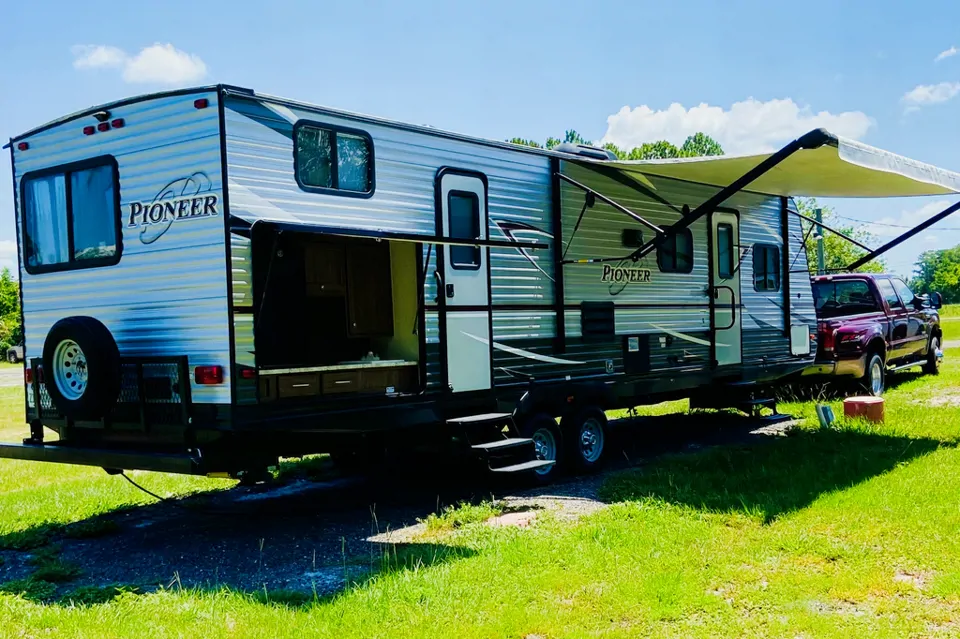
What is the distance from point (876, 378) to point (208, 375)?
10800 millimetres

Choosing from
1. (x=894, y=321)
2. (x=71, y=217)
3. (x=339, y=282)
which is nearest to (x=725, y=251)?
(x=894, y=321)

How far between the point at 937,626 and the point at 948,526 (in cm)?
181

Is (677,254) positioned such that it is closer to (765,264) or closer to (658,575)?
(765,264)

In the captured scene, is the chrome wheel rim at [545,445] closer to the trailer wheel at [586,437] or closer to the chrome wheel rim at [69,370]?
the trailer wheel at [586,437]

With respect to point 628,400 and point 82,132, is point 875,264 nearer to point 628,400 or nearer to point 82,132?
point 628,400

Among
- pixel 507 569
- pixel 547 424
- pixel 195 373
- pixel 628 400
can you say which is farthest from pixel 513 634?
pixel 628 400

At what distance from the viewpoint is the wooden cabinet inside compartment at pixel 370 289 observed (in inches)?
305

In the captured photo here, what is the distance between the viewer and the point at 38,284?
7316 millimetres

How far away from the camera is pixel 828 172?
9.65 m

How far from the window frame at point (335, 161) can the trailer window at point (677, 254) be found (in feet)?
13.6

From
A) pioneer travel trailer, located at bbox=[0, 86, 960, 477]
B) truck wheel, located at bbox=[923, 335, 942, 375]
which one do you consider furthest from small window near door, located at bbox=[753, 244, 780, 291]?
truck wheel, located at bbox=[923, 335, 942, 375]

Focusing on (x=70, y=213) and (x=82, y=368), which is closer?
(x=82, y=368)

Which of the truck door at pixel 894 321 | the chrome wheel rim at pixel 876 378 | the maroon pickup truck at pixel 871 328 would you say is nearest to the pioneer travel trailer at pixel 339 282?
the maroon pickup truck at pixel 871 328

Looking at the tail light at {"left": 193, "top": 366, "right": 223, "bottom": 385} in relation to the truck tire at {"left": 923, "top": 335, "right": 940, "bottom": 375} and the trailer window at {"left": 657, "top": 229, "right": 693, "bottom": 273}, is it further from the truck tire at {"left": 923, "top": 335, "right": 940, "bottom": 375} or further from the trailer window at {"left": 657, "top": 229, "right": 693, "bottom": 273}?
A: the truck tire at {"left": 923, "top": 335, "right": 940, "bottom": 375}
